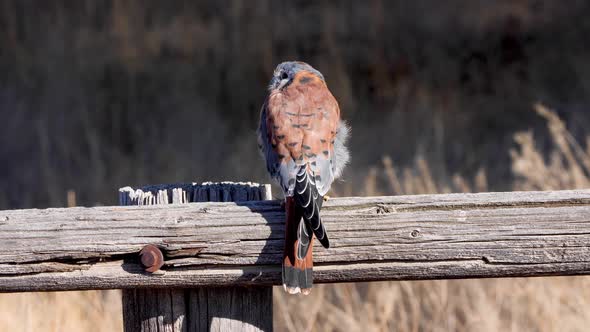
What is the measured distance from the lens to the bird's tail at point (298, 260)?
7.04 feet

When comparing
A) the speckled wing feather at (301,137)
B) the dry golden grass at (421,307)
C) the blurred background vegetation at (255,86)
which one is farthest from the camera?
the blurred background vegetation at (255,86)

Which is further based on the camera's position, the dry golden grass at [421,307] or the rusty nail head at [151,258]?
the dry golden grass at [421,307]

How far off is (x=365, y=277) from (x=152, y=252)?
521mm

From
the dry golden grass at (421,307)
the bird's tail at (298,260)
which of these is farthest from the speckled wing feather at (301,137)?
the dry golden grass at (421,307)

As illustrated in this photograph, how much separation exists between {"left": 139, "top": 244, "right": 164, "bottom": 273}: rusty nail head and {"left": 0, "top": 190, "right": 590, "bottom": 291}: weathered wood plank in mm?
20

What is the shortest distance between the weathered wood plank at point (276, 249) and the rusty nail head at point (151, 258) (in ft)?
0.06

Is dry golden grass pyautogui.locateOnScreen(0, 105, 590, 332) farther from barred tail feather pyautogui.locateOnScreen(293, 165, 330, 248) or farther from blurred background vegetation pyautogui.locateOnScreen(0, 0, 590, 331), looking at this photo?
blurred background vegetation pyautogui.locateOnScreen(0, 0, 590, 331)

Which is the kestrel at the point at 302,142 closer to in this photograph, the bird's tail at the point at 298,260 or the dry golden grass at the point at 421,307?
the bird's tail at the point at 298,260

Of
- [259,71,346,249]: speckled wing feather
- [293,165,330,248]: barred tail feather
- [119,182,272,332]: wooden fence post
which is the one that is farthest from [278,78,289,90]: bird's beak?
[119,182,272,332]: wooden fence post

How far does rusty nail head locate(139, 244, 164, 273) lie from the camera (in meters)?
2.14

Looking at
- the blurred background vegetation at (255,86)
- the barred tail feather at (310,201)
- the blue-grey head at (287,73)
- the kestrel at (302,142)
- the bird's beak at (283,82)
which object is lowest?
the barred tail feather at (310,201)

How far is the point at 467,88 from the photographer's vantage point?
9.59m

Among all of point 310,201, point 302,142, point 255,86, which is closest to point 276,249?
point 310,201

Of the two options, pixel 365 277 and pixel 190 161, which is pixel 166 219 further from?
pixel 190 161
